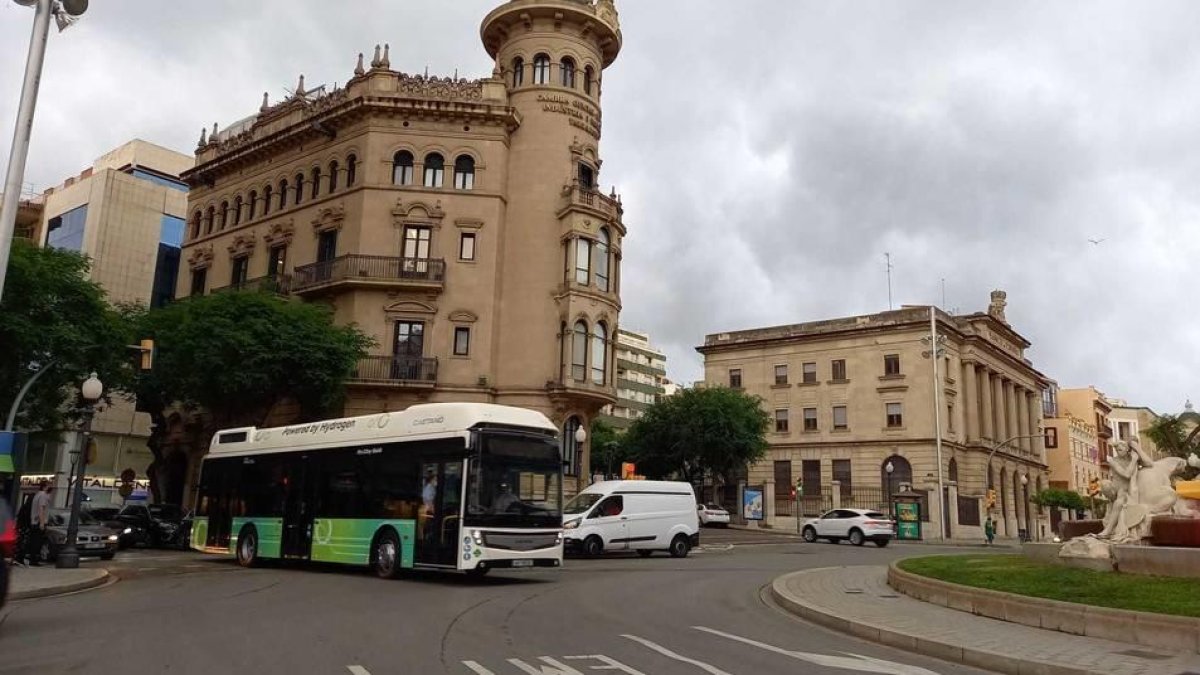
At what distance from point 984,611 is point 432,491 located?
9611 millimetres

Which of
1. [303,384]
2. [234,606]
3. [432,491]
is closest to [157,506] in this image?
[303,384]

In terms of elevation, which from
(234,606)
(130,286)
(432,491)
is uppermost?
(130,286)

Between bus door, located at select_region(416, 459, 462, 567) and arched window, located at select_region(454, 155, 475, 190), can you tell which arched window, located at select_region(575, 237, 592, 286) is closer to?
arched window, located at select_region(454, 155, 475, 190)

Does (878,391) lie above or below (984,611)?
above

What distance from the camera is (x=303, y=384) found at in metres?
31.3

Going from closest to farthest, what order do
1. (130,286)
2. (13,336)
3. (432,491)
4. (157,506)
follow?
(432,491) → (13,336) → (157,506) → (130,286)

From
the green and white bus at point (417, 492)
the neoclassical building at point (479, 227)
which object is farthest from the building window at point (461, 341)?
the green and white bus at point (417, 492)

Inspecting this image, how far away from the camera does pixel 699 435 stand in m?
53.0

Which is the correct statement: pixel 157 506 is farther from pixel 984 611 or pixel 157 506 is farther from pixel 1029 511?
pixel 1029 511

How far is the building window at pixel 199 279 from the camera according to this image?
44031mm

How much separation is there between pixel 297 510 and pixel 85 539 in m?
6.51

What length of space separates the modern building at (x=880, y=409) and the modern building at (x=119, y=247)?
134ft

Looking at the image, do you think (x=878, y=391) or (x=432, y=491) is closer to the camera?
(x=432, y=491)

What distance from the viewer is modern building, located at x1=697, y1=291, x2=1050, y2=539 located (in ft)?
193
